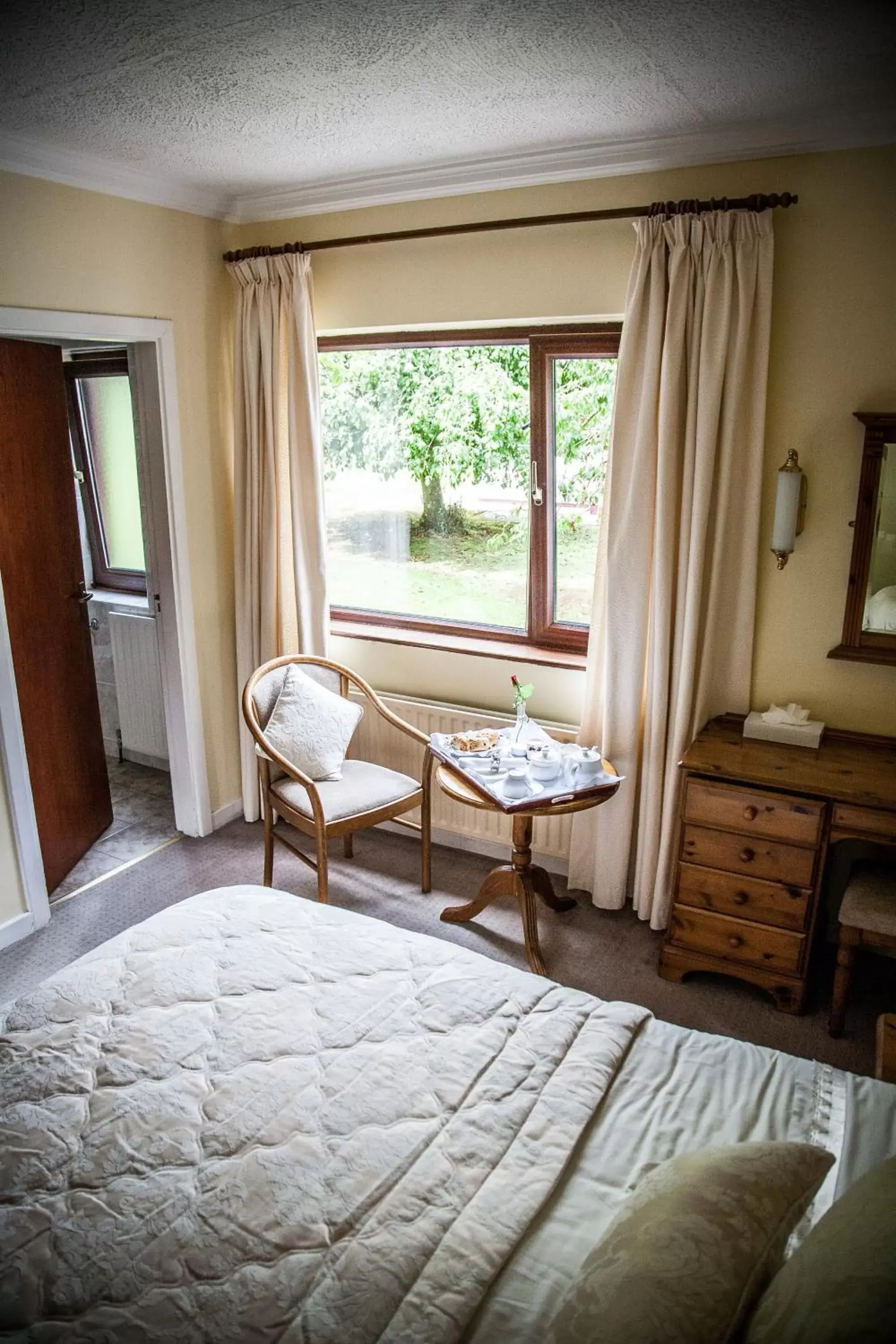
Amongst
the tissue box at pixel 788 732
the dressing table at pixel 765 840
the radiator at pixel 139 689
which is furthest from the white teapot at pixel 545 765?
Answer: the radiator at pixel 139 689

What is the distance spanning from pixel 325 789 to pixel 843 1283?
267 centimetres

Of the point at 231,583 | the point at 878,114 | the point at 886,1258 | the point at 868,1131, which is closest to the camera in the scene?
the point at 886,1258

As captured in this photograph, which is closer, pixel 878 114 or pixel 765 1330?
pixel 765 1330

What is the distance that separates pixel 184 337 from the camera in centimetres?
383

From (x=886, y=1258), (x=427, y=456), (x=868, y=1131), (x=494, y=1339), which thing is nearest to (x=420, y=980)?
(x=494, y=1339)

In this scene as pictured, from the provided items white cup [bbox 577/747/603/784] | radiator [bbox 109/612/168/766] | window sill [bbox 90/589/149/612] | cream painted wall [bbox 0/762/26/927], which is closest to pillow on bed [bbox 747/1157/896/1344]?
white cup [bbox 577/747/603/784]

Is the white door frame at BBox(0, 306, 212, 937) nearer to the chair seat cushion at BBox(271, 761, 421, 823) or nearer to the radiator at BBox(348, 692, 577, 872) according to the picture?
the chair seat cushion at BBox(271, 761, 421, 823)

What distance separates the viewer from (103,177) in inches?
130

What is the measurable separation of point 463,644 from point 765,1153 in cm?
274

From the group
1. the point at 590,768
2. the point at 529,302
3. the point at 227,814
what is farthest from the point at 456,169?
the point at 227,814

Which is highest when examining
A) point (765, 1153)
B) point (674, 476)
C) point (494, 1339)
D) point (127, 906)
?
point (674, 476)

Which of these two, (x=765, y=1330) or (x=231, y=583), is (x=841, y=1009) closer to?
(x=765, y=1330)

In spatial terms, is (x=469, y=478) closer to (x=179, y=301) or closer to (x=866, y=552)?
(x=179, y=301)

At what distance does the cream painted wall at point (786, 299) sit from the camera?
2.84m
